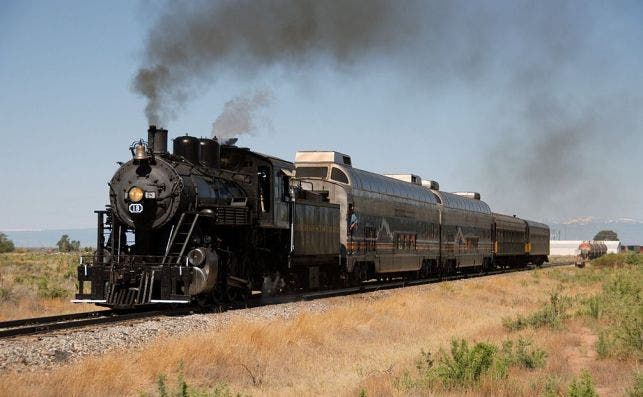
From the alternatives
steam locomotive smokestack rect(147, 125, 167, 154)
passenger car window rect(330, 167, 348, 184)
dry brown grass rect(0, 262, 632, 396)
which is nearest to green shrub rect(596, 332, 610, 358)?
dry brown grass rect(0, 262, 632, 396)

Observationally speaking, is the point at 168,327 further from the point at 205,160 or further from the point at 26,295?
the point at 26,295

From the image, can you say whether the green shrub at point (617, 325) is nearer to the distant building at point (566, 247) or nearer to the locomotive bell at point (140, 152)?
the locomotive bell at point (140, 152)

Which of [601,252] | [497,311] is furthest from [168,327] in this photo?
[601,252]

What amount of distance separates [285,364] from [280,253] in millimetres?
9163

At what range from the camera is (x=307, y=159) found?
1125 inches

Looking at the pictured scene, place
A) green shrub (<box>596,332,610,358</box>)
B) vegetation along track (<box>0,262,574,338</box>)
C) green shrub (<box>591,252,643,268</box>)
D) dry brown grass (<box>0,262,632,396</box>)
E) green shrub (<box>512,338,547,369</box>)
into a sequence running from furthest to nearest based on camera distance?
green shrub (<box>591,252,643,268</box>) → vegetation along track (<box>0,262,574,338</box>) → green shrub (<box>596,332,610,358</box>) → green shrub (<box>512,338,547,369</box>) → dry brown grass (<box>0,262,632,396</box>)

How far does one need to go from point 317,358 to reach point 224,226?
252 inches

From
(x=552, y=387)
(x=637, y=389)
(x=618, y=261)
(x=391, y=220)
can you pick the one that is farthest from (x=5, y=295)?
(x=618, y=261)

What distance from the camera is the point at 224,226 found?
1914 centimetres

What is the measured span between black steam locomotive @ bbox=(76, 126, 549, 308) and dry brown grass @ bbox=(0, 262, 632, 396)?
2402 mm

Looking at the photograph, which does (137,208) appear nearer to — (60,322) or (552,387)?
(60,322)

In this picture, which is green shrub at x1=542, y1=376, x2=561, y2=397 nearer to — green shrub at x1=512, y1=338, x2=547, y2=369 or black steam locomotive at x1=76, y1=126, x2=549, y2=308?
green shrub at x1=512, y1=338, x2=547, y2=369

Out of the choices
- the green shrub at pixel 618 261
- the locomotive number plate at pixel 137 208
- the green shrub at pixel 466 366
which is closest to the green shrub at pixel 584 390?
the green shrub at pixel 466 366

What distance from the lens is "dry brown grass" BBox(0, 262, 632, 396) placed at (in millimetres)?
9977
